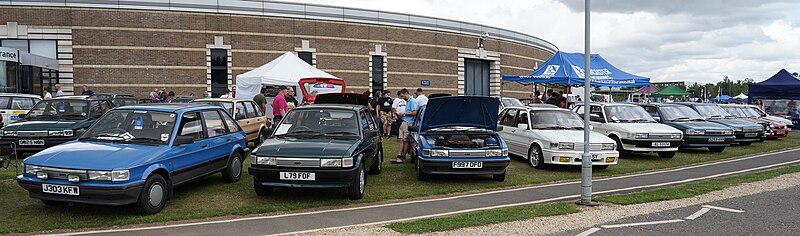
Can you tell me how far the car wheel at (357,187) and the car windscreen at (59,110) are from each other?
24.3ft

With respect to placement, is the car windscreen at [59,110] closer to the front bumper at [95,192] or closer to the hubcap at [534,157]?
the front bumper at [95,192]

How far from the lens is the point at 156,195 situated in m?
6.89

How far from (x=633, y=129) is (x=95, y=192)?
11886 mm

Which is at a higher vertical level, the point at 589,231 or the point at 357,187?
the point at 357,187

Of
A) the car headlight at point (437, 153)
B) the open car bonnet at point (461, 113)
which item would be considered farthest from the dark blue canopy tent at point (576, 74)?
the car headlight at point (437, 153)

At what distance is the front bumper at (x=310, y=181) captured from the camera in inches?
287

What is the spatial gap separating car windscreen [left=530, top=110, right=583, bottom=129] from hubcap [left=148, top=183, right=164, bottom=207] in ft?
26.3

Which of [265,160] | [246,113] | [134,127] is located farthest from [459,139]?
[246,113]

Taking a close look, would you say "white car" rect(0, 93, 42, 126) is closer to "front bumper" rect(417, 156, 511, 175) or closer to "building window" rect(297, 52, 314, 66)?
"front bumper" rect(417, 156, 511, 175)

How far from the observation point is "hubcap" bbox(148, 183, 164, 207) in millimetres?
6789

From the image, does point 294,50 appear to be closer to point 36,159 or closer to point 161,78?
point 161,78

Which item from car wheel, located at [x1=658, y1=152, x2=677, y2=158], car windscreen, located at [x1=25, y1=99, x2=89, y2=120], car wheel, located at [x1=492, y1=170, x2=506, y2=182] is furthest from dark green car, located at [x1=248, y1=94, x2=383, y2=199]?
car wheel, located at [x1=658, y1=152, x2=677, y2=158]

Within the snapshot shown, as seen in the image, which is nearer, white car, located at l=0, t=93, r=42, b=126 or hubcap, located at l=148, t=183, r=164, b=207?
hubcap, located at l=148, t=183, r=164, b=207

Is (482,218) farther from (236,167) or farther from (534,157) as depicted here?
(534,157)
